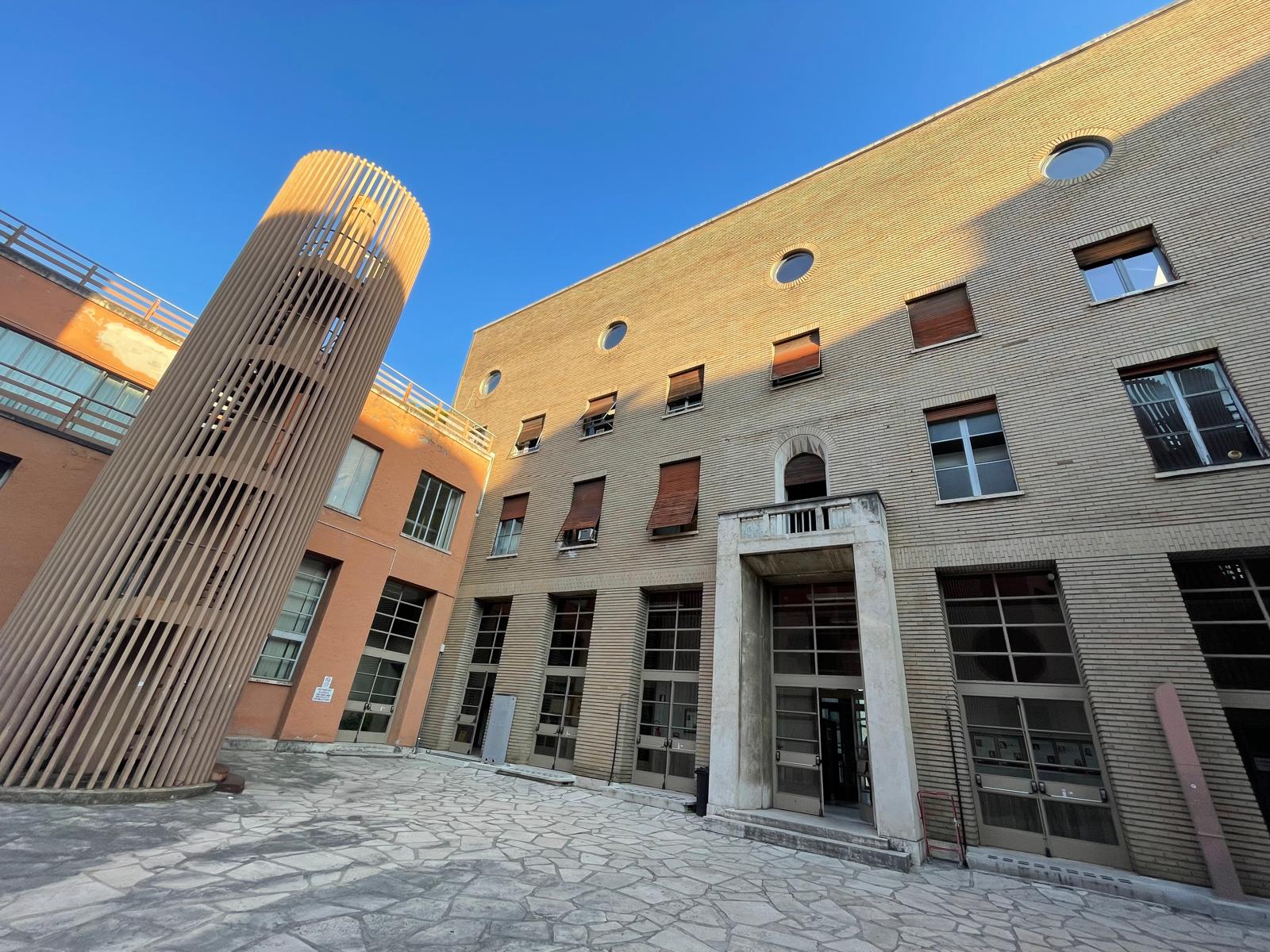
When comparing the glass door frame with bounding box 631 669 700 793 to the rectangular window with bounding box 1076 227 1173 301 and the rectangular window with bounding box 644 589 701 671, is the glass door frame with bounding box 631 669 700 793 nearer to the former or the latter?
the rectangular window with bounding box 644 589 701 671

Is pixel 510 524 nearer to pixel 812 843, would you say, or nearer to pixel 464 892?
pixel 812 843

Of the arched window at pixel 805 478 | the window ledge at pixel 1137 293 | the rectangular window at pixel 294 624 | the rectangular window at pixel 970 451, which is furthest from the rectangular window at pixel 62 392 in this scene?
the window ledge at pixel 1137 293

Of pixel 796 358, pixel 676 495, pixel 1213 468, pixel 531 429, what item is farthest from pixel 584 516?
pixel 1213 468

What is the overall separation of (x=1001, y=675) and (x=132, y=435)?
1289cm

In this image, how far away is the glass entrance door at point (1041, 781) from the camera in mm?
6922

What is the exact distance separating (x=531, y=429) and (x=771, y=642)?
1009 cm

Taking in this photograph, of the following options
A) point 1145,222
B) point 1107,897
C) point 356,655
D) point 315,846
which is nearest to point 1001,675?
point 1107,897

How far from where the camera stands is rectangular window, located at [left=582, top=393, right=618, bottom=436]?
49.6ft

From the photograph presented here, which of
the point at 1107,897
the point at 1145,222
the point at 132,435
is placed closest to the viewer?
the point at 1107,897

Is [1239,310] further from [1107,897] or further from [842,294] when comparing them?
[1107,897]

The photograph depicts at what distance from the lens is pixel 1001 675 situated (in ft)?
26.4

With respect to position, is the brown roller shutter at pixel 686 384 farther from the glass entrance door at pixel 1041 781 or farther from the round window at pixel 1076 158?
the glass entrance door at pixel 1041 781

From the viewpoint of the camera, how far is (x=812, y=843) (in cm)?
698

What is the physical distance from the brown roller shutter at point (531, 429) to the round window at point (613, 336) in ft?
9.84
